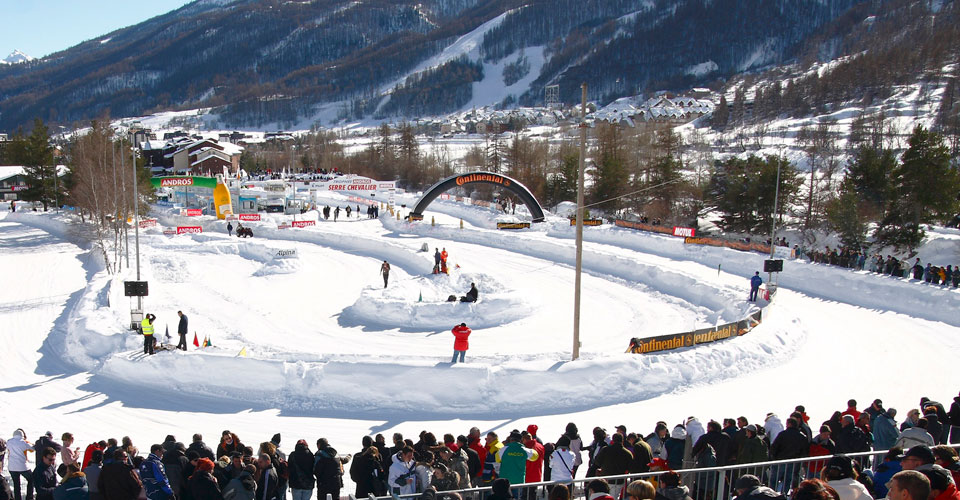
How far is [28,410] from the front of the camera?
42.3 feet

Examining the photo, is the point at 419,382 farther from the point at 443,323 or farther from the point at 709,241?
the point at 709,241

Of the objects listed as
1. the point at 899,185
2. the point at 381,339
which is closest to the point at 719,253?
the point at 899,185

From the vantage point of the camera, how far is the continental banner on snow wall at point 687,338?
15.3 meters

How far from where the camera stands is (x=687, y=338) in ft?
51.9

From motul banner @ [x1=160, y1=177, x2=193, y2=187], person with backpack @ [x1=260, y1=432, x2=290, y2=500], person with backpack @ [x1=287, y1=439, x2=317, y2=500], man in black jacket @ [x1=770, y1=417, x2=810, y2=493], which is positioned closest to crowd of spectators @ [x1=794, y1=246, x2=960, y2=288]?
man in black jacket @ [x1=770, y1=417, x2=810, y2=493]

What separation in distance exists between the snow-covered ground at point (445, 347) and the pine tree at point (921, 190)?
8.65ft

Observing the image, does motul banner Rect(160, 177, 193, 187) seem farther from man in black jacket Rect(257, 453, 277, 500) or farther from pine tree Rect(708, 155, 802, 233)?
man in black jacket Rect(257, 453, 277, 500)

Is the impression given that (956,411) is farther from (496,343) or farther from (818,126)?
(818,126)

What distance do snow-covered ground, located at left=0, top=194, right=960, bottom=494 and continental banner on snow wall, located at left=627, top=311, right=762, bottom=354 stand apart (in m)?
0.50

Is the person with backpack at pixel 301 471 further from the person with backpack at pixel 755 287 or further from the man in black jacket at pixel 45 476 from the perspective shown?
the person with backpack at pixel 755 287

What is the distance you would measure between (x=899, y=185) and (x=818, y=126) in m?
63.0

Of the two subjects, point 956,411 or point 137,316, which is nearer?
point 956,411

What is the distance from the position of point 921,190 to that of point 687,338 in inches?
915

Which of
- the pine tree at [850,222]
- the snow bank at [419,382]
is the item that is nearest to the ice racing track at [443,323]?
the snow bank at [419,382]
